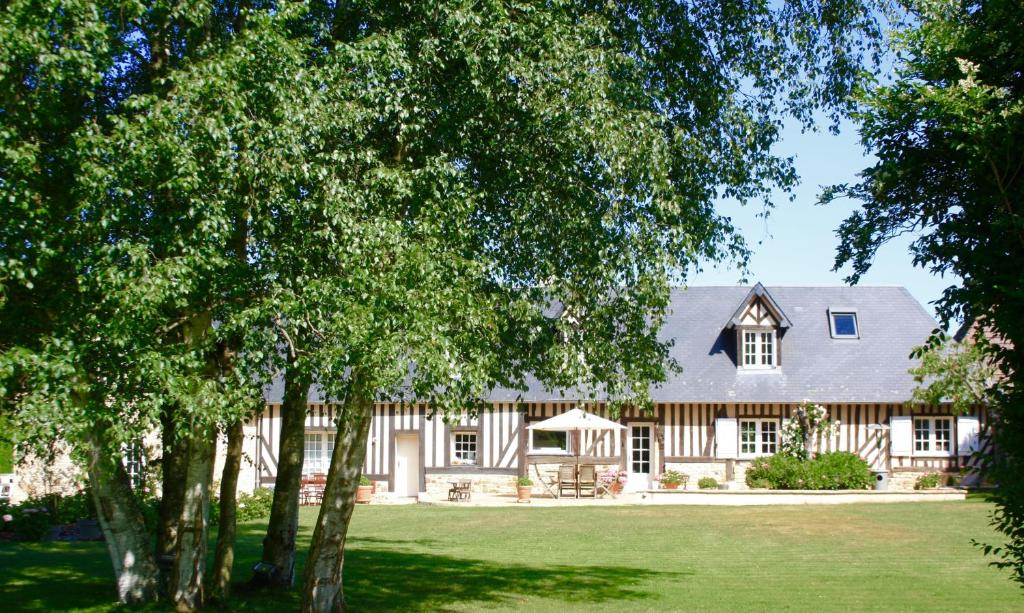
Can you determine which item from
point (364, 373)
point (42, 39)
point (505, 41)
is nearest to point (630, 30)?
point (505, 41)

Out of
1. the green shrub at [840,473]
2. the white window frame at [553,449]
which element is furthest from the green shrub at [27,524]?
the green shrub at [840,473]

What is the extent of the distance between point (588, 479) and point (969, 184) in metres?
22.8

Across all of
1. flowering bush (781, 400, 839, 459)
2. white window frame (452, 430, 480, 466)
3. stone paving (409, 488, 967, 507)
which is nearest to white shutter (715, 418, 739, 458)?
flowering bush (781, 400, 839, 459)

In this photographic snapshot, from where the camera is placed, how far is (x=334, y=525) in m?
10.6

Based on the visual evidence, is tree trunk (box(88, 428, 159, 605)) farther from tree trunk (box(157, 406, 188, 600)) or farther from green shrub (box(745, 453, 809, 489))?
green shrub (box(745, 453, 809, 489))

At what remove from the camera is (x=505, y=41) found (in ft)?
30.4

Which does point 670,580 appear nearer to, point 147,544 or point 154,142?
point 147,544

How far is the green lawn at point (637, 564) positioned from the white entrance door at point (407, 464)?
22.0ft

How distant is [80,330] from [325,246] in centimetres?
213

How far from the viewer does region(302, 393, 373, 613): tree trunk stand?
10.6 m

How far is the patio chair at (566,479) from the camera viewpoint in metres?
28.1

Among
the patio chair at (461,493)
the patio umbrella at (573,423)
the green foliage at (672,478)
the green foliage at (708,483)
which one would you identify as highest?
the patio umbrella at (573,423)

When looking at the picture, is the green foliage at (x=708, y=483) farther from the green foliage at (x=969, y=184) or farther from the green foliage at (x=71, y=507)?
A: the green foliage at (x=969, y=184)

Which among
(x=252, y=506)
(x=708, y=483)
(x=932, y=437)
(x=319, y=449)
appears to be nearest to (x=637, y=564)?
(x=252, y=506)
